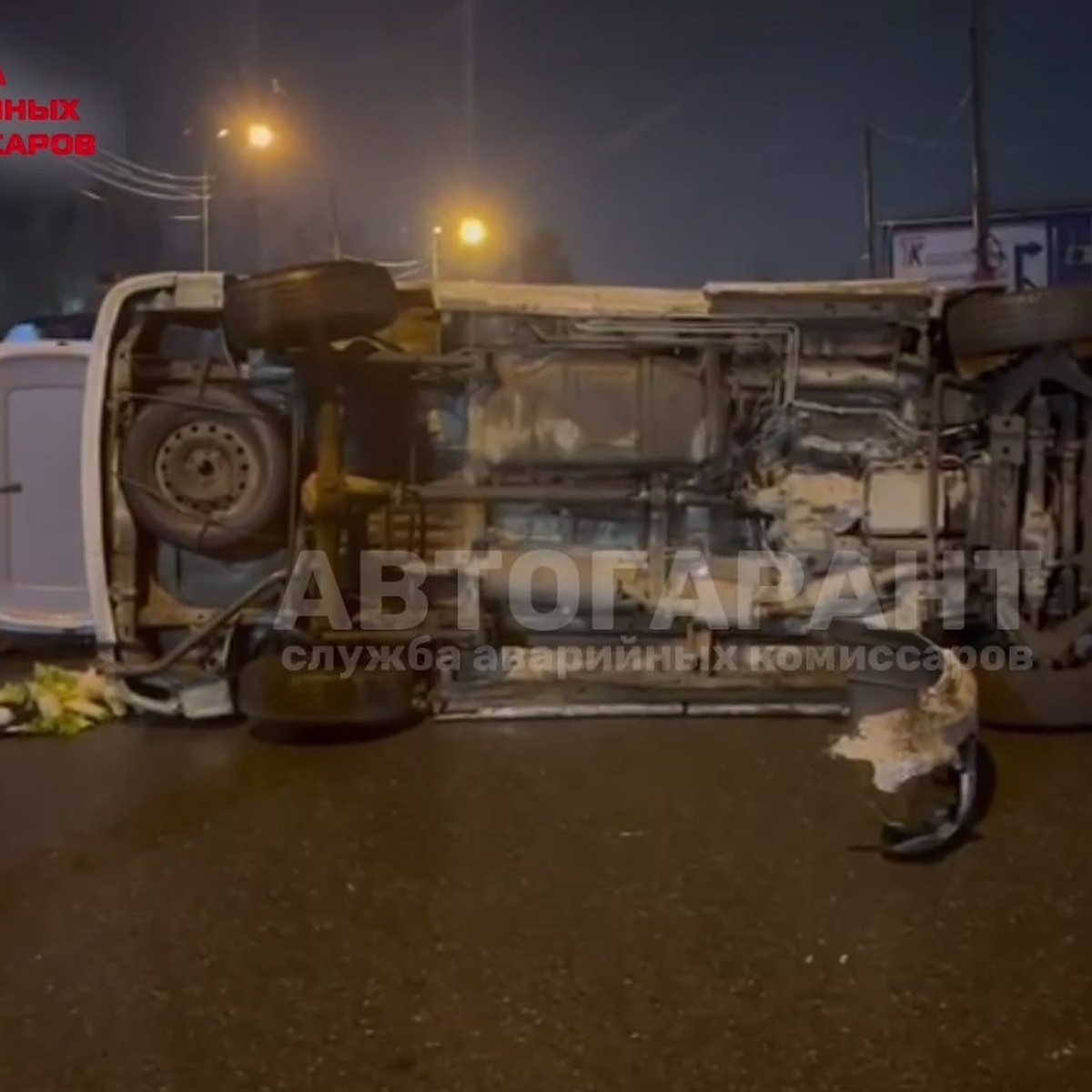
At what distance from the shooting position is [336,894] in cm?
315

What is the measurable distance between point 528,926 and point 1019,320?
9.21 ft

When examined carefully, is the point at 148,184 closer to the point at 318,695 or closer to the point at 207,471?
the point at 207,471

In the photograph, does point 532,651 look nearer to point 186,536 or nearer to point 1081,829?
point 186,536

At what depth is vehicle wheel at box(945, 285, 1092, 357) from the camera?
4402 mm

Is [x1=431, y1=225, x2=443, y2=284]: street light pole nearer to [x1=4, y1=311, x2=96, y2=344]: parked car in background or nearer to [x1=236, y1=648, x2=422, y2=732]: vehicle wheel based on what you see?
[x1=4, y1=311, x2=96, y2=344]: parked car in background

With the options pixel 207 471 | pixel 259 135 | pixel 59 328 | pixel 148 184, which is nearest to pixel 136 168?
pixel 148 184

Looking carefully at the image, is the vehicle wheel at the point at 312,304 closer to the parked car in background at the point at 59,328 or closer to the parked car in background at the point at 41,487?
the parked car in background at the point at 41,487

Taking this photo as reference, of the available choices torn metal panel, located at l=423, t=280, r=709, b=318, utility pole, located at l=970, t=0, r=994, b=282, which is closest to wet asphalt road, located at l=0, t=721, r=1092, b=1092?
torn metal panel, located at l=423, t=280, r=709, b=318

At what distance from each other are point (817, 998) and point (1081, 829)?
56.6 inches

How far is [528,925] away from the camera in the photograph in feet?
9.64

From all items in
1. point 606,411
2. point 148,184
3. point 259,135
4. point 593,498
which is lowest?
point 593,498

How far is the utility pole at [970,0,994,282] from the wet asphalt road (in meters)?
12.3

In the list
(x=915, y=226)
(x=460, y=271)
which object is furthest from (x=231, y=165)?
(x=915, y=226)

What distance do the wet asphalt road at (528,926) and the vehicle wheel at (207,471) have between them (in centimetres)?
87
